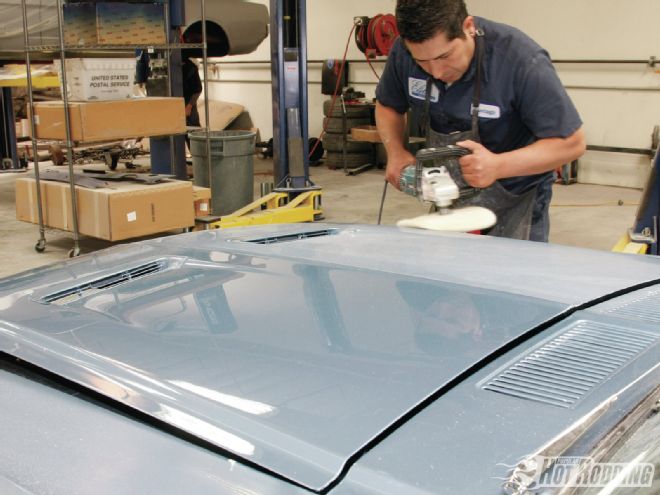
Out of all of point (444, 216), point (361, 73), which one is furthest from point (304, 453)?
point (361, 73)

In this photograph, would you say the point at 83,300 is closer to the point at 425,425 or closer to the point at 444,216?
the point at 425,425

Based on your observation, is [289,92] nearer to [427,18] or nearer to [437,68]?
[437,68]

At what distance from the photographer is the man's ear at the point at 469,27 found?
82.4 inches

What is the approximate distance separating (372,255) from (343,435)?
68cm

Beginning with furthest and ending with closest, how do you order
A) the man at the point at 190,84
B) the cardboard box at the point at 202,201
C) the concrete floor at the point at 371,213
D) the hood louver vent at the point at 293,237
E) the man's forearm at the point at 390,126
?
the man at the point at 190,84
the cardboard box at the point at 202,201
the concrete floor at the point at 371,213
the man's forearm at the point at 390,126
the hood louver vent at the point at 293,237

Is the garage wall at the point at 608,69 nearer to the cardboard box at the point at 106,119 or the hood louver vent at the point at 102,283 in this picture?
the cardboard box at the point at 106,119

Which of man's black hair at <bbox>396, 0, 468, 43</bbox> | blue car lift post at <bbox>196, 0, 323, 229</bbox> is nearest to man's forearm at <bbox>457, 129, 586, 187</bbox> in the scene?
man's black hair at <bbox>396, 0, 468, 43</bbox>

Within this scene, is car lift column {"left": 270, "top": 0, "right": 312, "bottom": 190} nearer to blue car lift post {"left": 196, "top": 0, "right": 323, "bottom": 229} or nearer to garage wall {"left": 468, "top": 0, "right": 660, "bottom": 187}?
blue car lift post {"left": 196, "top": 0, "right": 323, "bottom": 229}

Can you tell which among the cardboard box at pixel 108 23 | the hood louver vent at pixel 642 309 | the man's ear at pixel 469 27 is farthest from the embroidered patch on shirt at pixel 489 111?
the cardboard box at pixel 108 23

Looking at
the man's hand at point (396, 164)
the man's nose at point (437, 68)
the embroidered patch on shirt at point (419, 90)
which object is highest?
the man's nose at point (437, 68)

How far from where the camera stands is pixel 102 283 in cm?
132

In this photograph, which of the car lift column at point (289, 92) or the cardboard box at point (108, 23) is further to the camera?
the car lift column at point (289, 92)

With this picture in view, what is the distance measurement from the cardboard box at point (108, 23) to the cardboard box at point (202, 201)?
3.95 feet

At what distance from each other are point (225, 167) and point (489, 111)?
174 inches
